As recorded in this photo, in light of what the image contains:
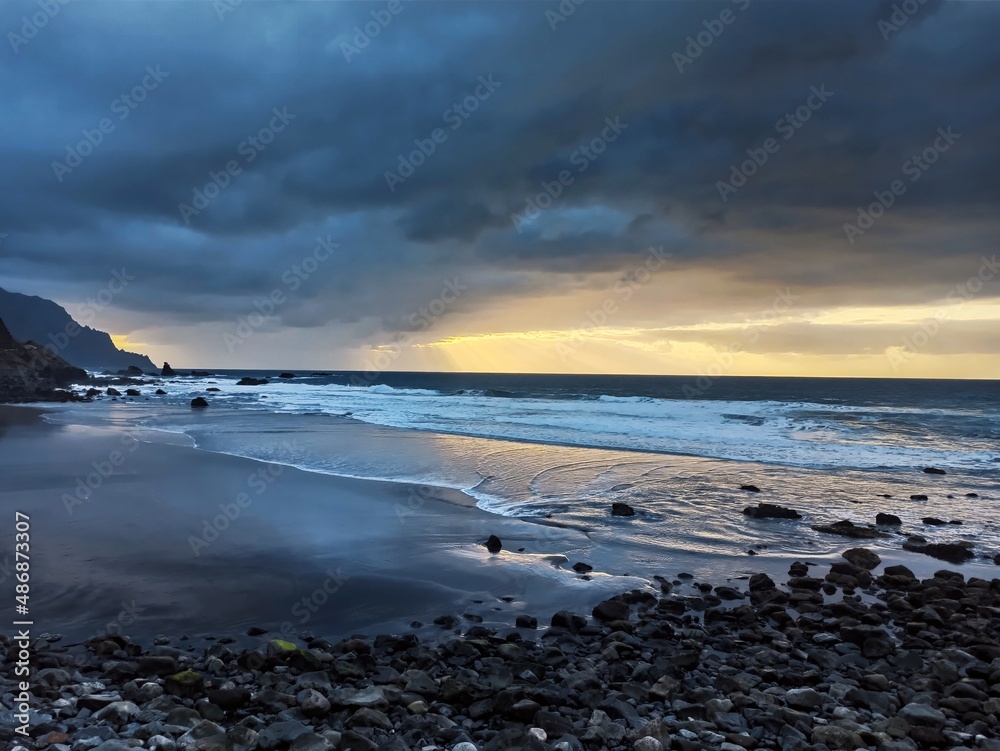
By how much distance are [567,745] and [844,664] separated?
9.94 ft

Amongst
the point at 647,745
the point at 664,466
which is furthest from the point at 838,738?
the point at 664,466

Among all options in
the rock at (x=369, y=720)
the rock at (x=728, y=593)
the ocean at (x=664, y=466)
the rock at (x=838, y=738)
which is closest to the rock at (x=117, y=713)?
the rock at (x=369, y=720)

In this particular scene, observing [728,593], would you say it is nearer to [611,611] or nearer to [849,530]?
[611,611]

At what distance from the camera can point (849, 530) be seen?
1020 centimetres

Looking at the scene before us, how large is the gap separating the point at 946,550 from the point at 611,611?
618 cm

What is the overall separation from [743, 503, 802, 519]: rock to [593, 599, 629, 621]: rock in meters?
5.68

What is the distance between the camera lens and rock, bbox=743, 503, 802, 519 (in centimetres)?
1112

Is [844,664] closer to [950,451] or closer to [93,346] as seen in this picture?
[950,451]

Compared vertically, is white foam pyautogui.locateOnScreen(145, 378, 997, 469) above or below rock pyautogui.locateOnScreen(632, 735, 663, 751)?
above

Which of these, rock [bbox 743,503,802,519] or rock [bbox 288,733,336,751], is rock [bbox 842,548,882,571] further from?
rock [bbox 288,733,336,751]

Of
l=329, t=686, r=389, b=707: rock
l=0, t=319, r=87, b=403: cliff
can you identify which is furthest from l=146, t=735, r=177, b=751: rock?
l=0, t=319, r=87, b=403: cliff

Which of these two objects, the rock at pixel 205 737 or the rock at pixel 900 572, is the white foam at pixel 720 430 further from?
the rock at pixel 205 737

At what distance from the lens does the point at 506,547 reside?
8.94 meters

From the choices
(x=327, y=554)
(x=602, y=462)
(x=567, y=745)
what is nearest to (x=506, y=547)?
(x=327, y=554)
